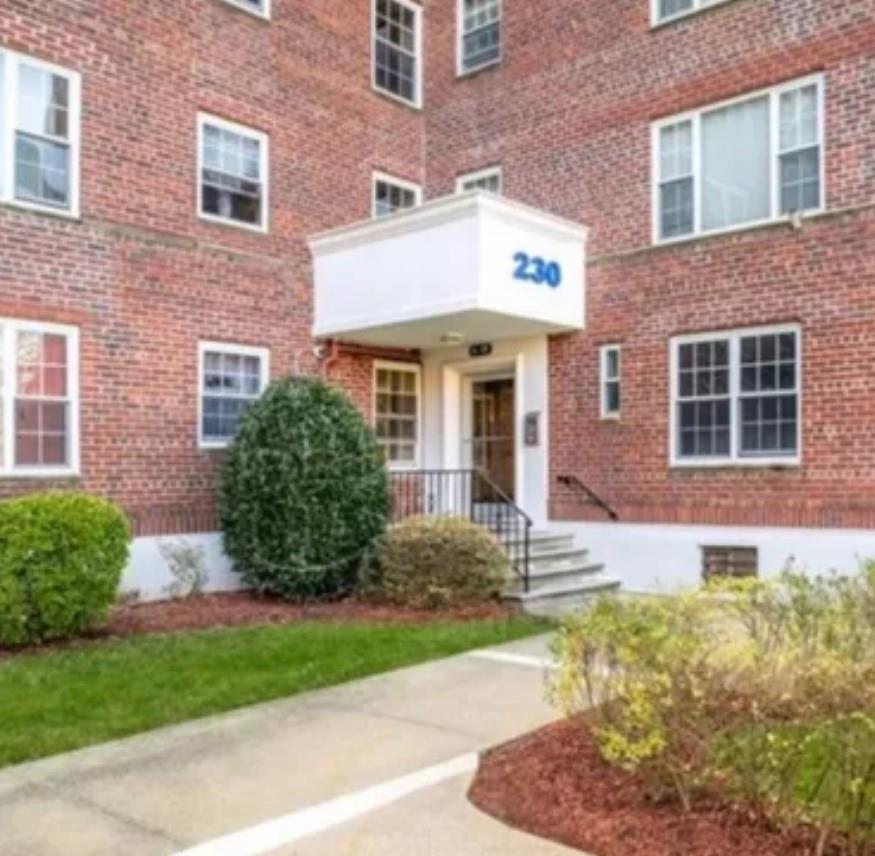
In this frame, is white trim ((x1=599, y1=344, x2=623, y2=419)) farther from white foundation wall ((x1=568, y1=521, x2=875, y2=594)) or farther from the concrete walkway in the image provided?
the concrete walkway

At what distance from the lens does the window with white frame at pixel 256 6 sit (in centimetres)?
1303

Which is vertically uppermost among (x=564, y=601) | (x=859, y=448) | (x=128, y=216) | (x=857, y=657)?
(x=128, y=216)

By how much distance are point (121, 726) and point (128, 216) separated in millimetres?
7345

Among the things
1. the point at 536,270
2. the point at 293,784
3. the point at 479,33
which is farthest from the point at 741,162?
the point at 293,784

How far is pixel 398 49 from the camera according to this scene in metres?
15.6

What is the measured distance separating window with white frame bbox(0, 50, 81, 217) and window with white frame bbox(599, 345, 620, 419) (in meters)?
7.06

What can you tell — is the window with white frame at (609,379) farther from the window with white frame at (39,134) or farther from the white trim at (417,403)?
the window with white frame at (39,134)

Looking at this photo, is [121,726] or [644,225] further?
[644,225]

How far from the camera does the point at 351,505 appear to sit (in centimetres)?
1136

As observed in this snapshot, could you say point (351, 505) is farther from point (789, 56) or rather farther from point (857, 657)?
point (789, 56)

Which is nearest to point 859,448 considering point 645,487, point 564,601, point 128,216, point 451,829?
point 645,487

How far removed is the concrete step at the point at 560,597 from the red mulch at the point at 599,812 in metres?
4.99

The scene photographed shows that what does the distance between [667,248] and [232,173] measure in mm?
5973

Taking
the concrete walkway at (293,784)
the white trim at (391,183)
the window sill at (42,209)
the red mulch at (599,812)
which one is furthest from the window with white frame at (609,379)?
the red mulch at (599,812)
